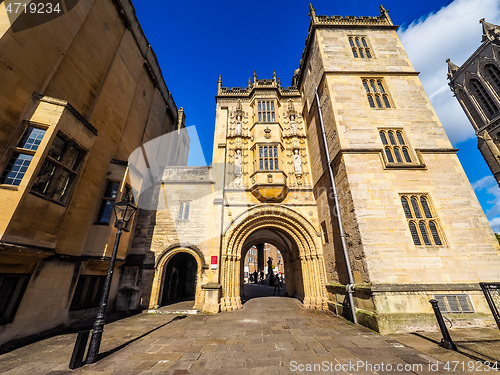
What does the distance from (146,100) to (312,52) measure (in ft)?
40.5

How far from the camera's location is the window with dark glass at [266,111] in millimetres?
14562

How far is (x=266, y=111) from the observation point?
1470 centimetres

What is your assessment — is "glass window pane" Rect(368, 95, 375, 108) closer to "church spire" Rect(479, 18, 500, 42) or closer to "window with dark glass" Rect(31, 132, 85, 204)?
"window with dark glass" Rect(31, 132, 85, 204)

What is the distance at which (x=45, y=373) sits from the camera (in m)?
3.93

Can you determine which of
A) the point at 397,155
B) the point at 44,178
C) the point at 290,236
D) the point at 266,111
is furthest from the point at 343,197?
the point at 44,178

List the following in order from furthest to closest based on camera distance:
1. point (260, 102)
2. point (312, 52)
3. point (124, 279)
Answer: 1. point (260, 102)
2. point (312, 52)
3. point (124, 279)

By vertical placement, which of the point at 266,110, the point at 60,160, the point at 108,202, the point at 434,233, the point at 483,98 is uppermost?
the point at 483,98

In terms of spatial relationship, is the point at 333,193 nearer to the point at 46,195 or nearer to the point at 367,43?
the point at 367,43

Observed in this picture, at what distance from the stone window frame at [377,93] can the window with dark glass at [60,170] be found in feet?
45.9

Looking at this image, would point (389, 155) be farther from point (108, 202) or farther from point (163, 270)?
point (108, 202)

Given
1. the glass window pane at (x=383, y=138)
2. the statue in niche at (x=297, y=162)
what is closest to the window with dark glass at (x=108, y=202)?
the statue in niche at (x=297, y=162)

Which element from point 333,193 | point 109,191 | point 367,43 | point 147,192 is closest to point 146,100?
point 147,192

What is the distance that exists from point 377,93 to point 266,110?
278 inches

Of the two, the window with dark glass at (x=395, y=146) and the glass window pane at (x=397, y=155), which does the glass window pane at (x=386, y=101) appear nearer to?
the window with dark glass at (x=395, y=146)
